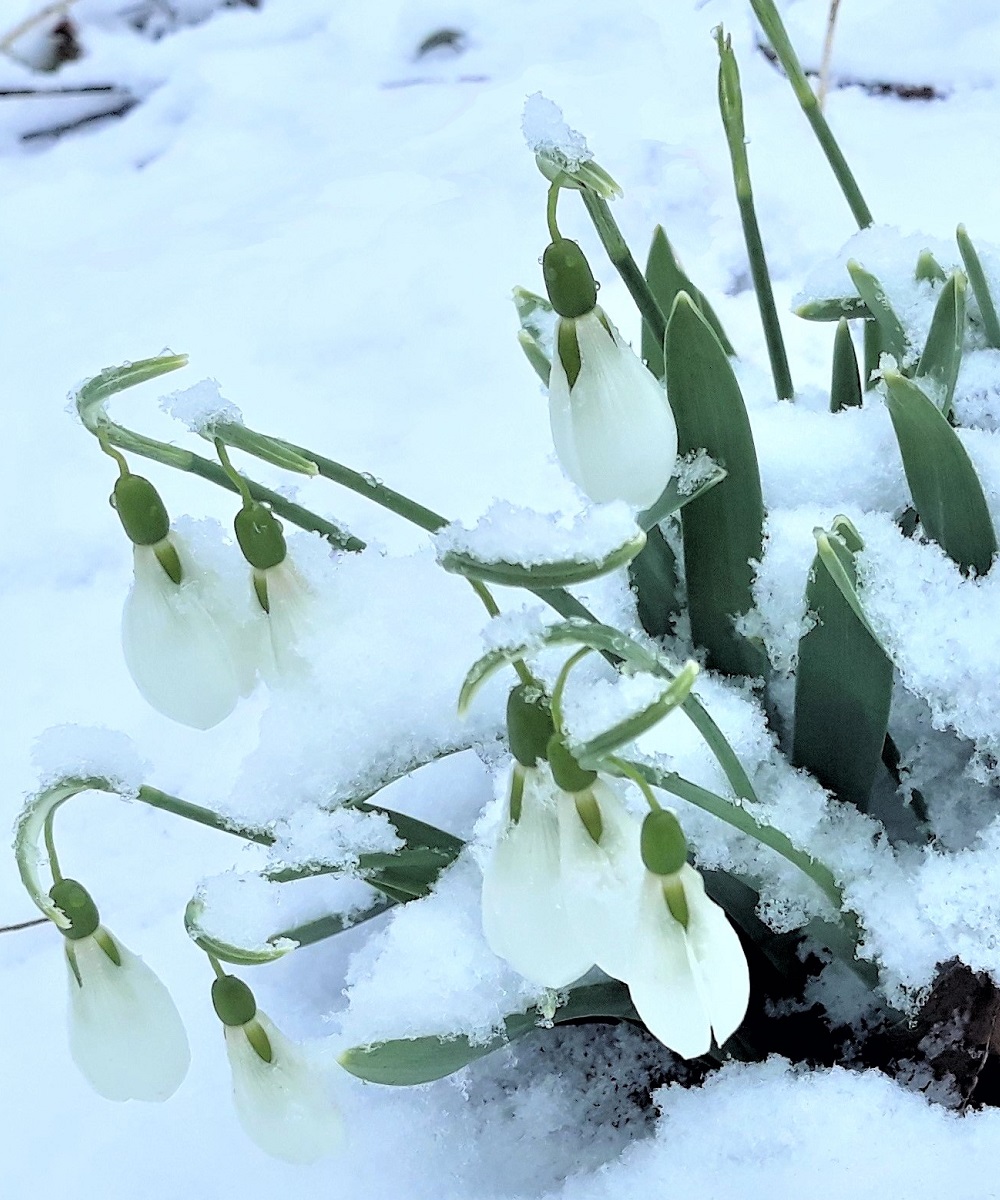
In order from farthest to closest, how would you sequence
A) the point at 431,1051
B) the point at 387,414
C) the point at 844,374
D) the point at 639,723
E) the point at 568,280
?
the point at 387,414 < the point at 844,374 < the point at 431,1051 < the point at 568,280 < the point at 639,723

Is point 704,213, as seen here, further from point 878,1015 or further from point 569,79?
point 878,1015

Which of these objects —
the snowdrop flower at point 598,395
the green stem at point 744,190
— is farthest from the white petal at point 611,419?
the green stem at point 744,190

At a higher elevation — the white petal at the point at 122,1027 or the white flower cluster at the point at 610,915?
the white flower cluster at the point at 610,915

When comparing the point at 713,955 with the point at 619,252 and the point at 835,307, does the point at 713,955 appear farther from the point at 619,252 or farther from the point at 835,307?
the point at 835,307

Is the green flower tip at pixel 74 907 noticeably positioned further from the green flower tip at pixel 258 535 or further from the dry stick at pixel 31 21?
the dry stick at pixel 31 21

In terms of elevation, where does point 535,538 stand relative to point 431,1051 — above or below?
above

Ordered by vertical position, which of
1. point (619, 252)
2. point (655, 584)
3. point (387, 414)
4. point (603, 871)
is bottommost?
point (387, 414)

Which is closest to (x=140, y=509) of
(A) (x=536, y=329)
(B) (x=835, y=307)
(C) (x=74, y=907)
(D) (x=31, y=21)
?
(C) (x=74, y=907)
